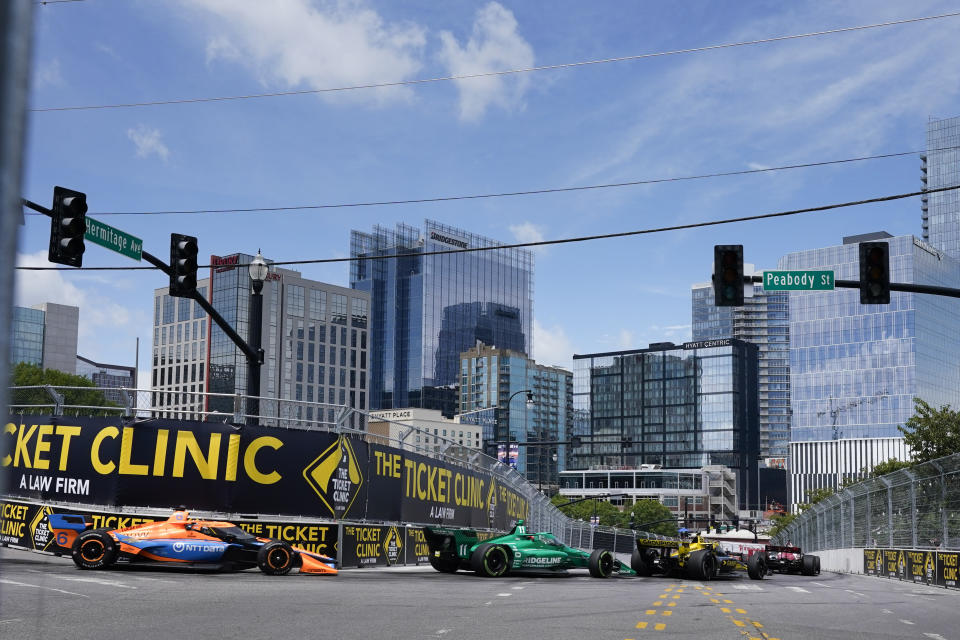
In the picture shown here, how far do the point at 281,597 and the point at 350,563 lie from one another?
9.04 metres

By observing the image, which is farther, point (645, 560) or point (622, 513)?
point (622, 513)

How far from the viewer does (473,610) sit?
13203 millimetres

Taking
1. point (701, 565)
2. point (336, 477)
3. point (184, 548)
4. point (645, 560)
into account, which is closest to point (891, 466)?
point (645, 560)

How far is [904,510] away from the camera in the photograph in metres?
29.9

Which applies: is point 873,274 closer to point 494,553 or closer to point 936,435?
point 494,553

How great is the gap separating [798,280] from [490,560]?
8981 mm

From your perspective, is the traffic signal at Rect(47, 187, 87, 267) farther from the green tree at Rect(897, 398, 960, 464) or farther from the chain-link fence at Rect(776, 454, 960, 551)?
the green tree at Rect(897, 398, 960, 464)

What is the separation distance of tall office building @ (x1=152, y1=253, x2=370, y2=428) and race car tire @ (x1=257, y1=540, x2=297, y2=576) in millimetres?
149115

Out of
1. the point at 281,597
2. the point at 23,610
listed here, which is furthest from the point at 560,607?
the point at 23,610

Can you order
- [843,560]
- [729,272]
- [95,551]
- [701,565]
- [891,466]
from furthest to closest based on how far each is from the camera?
[891,466], [843,560], [701,565], [729,272], [95,551]

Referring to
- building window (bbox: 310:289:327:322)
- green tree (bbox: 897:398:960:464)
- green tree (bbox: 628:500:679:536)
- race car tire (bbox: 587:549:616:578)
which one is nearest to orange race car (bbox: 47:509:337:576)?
race car tire (bbox: 587:549:616:578)

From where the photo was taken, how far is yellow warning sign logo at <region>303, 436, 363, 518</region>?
2209 centimetres

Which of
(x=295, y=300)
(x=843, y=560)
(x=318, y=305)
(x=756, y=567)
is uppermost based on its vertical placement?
(x=295, y=300)

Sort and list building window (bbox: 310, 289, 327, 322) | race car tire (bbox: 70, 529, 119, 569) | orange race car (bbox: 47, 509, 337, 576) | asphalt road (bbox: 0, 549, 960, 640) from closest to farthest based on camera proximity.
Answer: asphalt road (bbox: 0, 549, 960, 640) < race car tire (bbox: 70, 529, 119, 569) < orange race car (bbox: 47, 509, 337, 576) < building window (bbox: 310, 289, 327, 322)
